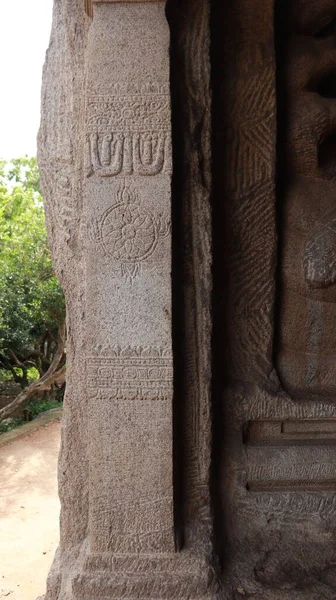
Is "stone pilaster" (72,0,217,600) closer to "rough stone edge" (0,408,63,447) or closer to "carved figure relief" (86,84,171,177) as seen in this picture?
"carved figure relief" (86,84,171,177)

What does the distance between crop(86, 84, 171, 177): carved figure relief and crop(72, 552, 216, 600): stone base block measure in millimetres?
1552

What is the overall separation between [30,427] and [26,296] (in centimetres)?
199

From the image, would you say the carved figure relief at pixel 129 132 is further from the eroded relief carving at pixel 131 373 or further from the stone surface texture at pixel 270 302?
the eroded relief carving at pixel 131 373

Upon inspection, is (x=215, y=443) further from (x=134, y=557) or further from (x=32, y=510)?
(x=32, y=510)

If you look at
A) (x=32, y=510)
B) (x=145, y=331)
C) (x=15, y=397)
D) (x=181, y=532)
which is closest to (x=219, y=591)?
(x=181, y=532)

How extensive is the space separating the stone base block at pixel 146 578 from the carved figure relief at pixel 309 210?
2.88 feet

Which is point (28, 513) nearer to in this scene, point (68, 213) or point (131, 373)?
point (131, 373)

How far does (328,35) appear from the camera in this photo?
8.34 feet

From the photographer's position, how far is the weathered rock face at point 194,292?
7.03ft

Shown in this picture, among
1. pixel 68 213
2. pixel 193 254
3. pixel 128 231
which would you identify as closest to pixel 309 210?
pixel 193 254

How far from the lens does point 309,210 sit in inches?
96.8

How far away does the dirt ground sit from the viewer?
4625mm

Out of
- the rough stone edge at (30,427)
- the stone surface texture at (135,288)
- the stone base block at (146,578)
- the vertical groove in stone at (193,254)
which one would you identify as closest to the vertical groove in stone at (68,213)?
the stone surface texture at (135,288)

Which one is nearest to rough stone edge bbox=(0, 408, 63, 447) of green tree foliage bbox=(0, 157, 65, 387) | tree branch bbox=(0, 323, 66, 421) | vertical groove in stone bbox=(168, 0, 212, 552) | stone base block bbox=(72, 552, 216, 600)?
tree branch bbox=(0, 323, 66, 421)
